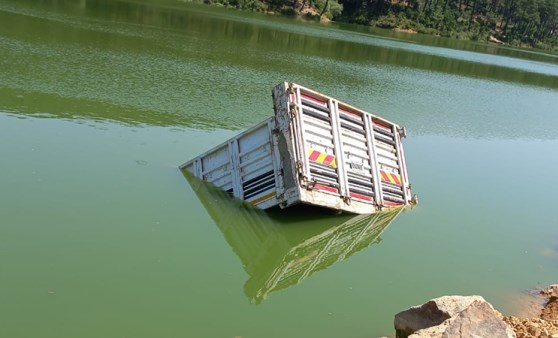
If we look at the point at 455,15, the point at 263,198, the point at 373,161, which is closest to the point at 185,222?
the point at 263,198

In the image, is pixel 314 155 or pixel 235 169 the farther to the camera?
pixel 235 169

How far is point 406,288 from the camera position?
10.2 metres

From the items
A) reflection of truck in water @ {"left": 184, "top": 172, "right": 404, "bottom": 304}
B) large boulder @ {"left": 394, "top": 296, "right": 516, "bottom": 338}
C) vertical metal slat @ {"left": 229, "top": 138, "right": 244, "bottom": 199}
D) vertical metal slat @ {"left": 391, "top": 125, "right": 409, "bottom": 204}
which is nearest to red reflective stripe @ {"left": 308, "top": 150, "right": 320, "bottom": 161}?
reflection of truck in water @ {"left": 184, "top": 172, "right": 404, "bottom": 304}

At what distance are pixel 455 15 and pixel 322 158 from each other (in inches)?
4094

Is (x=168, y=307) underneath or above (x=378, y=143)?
underneath

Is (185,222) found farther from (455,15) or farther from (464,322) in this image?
(455,15)

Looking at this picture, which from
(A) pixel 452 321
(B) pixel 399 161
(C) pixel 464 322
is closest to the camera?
(C) pixel 464 322

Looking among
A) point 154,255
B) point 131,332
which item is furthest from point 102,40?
point 131,332

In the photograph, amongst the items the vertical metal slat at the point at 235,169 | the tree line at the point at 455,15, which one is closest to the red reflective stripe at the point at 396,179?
the vertical metal slat at the point at 235,169

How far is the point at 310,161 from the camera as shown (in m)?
11.9

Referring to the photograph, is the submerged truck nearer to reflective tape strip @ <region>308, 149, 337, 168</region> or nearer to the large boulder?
reflective tape strip @ <region>308, 149, 337, 168</region>

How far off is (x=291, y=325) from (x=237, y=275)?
5.58 ft

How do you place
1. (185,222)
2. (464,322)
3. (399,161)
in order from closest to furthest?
1. (464,322)
2. (185,222)
3. (399,161)

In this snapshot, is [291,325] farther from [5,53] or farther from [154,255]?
[5,53]
